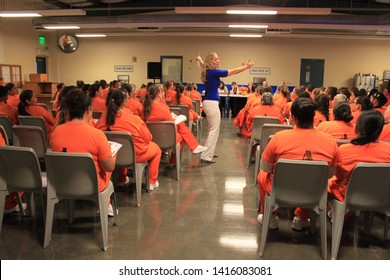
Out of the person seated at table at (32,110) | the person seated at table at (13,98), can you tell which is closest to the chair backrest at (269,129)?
the person seated at table at (32,110)

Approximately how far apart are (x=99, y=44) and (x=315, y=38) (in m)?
8.44

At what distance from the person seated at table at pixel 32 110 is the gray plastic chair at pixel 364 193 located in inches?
143

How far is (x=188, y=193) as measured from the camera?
4.19m

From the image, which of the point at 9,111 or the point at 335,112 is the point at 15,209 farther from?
the point at 335,112

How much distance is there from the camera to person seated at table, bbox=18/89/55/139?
4.80 m

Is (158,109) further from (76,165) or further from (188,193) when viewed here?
(76,165)

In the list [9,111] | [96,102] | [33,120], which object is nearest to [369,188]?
[33,120]

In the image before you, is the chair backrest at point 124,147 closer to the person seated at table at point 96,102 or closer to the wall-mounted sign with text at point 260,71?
the person seated at table at point 96,102

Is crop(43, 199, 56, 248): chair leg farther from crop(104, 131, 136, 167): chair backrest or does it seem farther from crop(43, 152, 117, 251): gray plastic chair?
crop(104, 131, 136, 167): chair backrest

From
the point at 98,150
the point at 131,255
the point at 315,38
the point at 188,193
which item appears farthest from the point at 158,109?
the point at 315,38

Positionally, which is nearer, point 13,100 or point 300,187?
→ point 300,187

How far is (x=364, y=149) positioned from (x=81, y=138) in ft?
6.74

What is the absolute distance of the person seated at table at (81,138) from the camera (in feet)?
8.97

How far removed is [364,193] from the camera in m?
2.57
